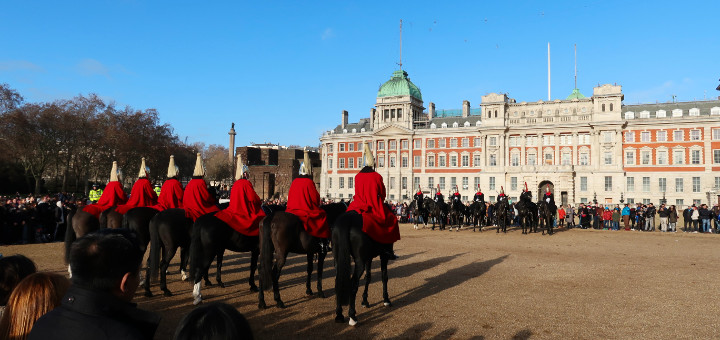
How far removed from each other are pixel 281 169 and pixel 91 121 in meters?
34.6

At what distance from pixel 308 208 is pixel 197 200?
2844mm

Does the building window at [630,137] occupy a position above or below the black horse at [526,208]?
above

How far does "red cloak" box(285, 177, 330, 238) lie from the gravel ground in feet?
4.69

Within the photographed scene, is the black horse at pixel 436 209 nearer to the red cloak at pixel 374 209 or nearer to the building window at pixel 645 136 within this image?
the red cloak at pixel 374 209

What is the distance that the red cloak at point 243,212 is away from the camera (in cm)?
895

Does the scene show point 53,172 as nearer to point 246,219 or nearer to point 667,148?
point 246,219

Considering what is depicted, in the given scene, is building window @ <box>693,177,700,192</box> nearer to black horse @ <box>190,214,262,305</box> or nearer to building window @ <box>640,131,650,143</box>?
building window @ <box>640,131,650,143</box>

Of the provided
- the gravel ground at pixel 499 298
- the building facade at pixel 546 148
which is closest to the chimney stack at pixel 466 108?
the building facade at pixel 546 148

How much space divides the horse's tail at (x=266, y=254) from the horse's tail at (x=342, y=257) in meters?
1.38

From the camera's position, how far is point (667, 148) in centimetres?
5462

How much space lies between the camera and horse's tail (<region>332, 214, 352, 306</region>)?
23.9 feet

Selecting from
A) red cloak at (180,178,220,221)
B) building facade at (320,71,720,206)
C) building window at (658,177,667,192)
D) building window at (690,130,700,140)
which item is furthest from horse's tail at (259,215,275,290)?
building window at (690,130,700,140)

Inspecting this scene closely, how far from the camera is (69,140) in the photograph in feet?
132

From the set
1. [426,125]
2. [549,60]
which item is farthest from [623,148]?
[426,125]
